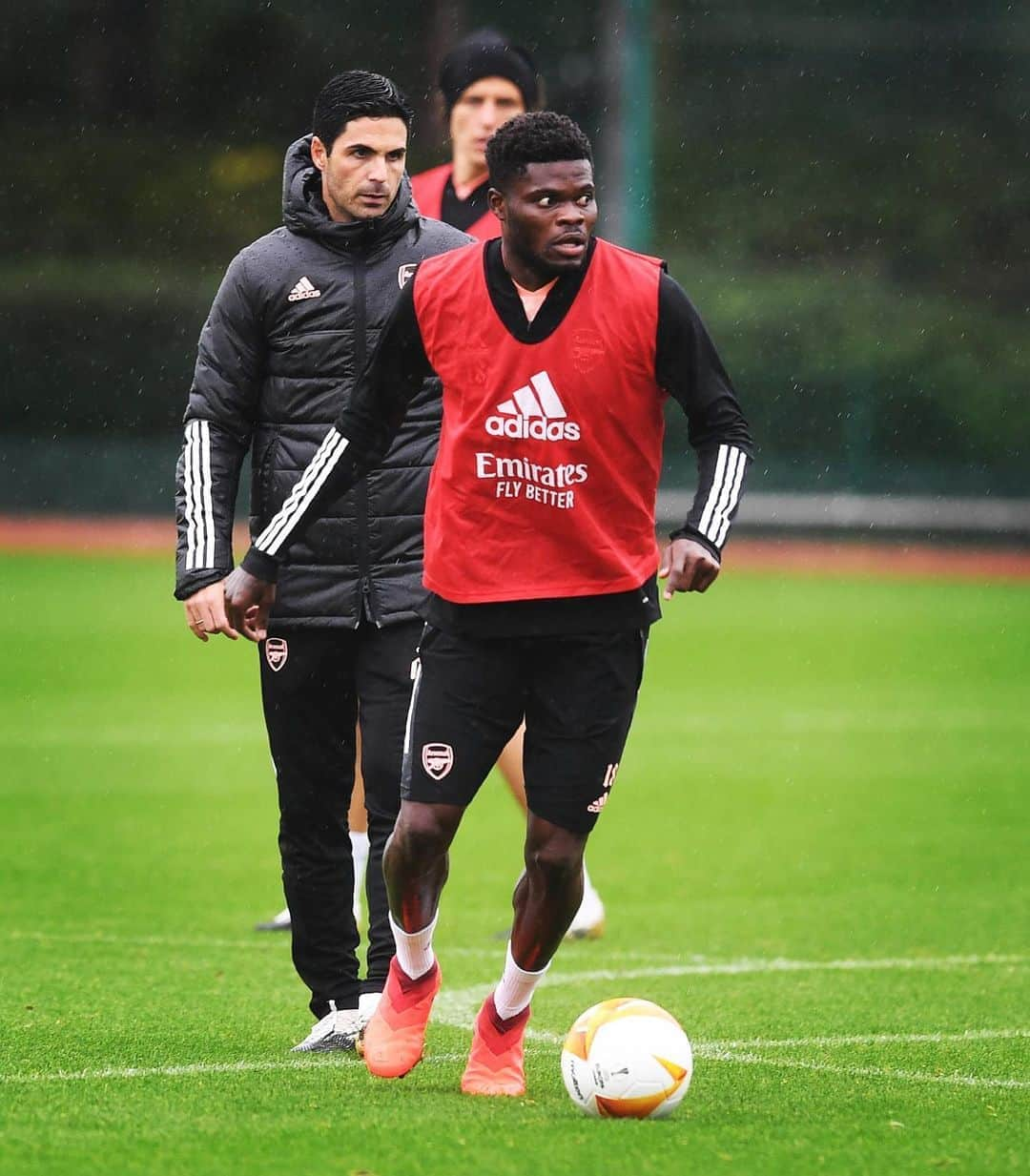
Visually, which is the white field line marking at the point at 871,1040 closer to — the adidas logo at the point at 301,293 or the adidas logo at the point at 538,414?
the adidas logo at the point at 538,414

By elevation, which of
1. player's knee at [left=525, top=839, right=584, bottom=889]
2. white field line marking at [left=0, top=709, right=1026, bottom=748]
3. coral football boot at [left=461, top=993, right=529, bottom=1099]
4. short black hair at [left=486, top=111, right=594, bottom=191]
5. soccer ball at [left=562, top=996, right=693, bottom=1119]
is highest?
short black hair at [left=486, top=111, right=594, bottom=191]

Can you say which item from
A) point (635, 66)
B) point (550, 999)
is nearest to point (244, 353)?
point (550, 999)

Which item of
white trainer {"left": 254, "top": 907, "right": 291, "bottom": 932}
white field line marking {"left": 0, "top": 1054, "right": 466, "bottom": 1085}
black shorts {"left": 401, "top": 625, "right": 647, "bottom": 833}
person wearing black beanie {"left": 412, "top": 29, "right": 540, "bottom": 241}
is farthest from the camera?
person wearing black beanie {"left": 412, "top": 29, "right": 540, "bottom": 241}

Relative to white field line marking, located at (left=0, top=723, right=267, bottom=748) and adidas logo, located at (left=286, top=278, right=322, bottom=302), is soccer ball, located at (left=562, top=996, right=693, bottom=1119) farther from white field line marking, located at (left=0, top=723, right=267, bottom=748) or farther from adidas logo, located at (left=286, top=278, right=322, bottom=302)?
white field line marking, located at (left=0, top=723, right=267, bottom=748)

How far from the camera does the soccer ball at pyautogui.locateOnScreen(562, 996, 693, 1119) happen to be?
4.94 metres

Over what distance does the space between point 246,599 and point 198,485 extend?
1.58 feet

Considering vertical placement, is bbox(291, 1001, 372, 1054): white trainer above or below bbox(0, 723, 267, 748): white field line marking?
above

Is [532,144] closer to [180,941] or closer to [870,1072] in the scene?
[870,1072]

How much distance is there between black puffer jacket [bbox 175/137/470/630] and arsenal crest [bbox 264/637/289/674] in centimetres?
5

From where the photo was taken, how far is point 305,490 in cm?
548

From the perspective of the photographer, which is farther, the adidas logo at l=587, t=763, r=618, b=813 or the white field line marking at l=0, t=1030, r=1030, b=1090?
the white field line marking at l=0, t=1030, r=1030, b=1090

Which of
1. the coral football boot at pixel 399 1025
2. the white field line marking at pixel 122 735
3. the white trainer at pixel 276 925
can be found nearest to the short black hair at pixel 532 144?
the coral football boot at pixel 399 1025

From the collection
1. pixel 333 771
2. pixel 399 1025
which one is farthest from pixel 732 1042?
pixel 333 771

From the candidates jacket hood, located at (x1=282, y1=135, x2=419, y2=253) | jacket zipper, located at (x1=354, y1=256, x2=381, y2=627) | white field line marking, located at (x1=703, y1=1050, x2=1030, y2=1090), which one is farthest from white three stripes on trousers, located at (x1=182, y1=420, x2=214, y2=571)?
white field line marking, located at (x1=703, y1=1050, x2=1030, y2=1090)
